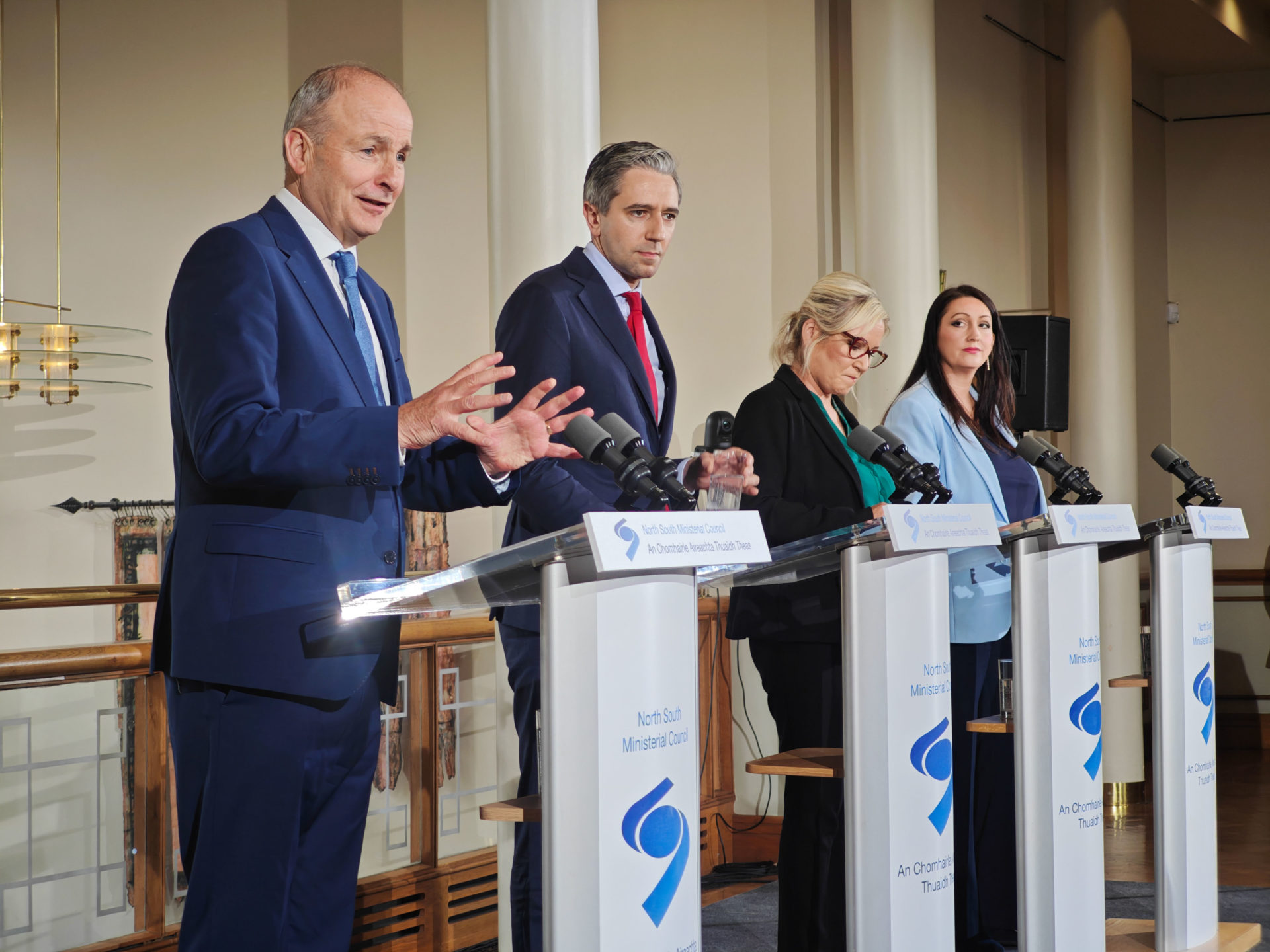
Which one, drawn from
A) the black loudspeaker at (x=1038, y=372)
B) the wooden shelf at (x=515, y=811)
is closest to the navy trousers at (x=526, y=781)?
the wooden shelf at (x=515, y=811)

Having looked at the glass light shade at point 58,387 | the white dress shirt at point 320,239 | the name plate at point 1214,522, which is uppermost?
the glass light shade at point 58,387

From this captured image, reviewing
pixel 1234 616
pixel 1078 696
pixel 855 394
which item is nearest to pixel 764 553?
pixel 1078 696

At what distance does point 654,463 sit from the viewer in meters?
1.54

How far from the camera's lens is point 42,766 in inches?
112

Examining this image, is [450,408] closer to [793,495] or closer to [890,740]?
[890,740]

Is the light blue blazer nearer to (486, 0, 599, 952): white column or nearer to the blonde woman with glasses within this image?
the blonde woman with glasses

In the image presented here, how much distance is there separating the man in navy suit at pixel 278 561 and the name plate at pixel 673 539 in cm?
22

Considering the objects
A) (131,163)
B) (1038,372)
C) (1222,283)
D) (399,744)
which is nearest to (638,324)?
(399,744)

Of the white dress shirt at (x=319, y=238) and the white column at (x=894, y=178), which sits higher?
the white column at (x=894, y=178)

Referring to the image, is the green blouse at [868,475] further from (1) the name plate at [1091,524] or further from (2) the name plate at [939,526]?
(2) the name plate at [939,526]

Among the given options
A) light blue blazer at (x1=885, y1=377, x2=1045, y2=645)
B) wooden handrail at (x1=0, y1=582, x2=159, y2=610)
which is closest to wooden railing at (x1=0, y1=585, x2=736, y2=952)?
wooden handrail at (x1=0, y1=582, x2=159, y2=610)

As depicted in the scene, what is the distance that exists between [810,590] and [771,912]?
1740mm

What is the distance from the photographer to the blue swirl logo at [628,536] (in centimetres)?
140

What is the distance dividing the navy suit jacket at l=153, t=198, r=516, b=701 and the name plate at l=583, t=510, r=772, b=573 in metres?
0.32
